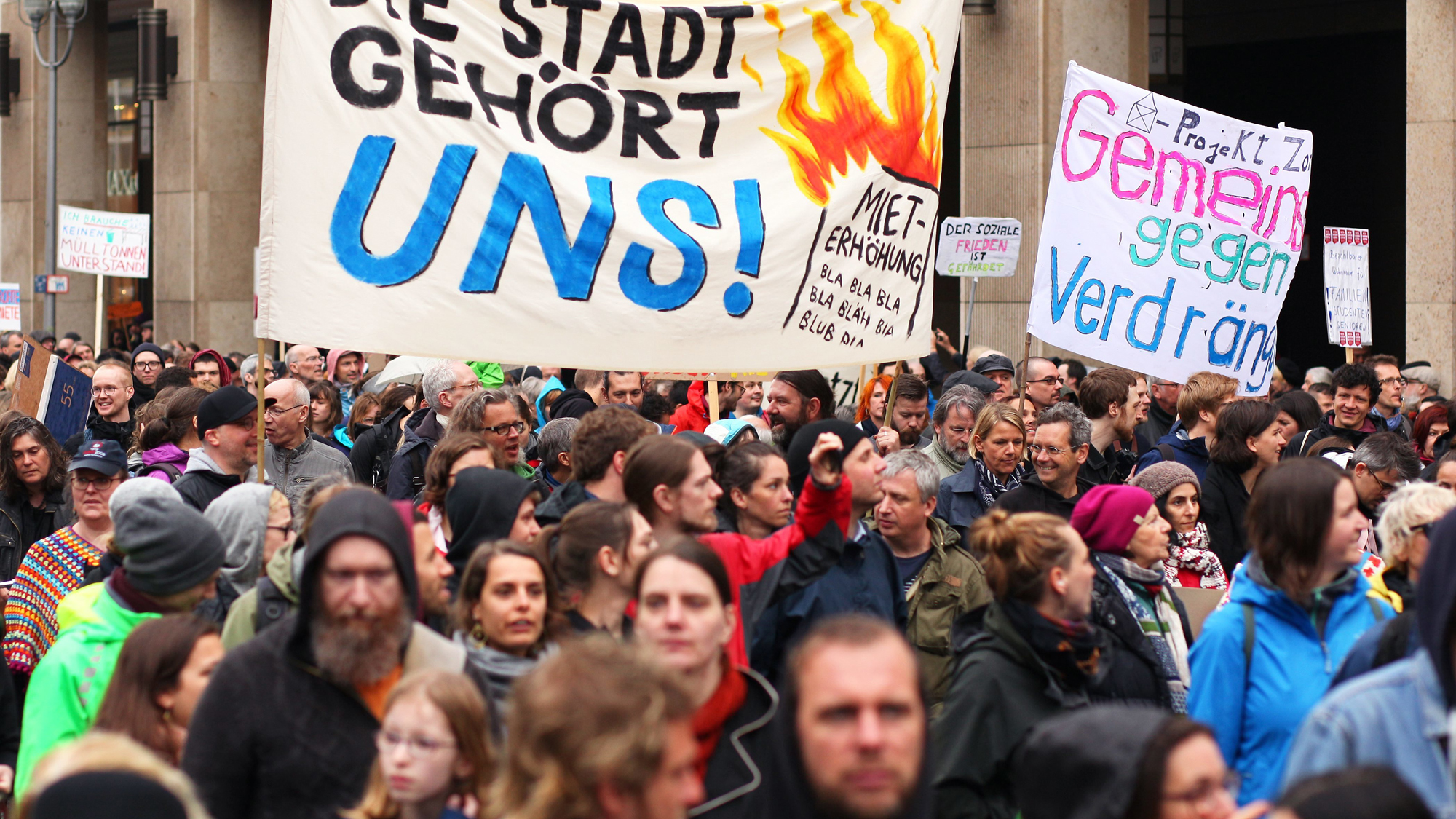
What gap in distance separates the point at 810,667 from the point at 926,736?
0.25 metres

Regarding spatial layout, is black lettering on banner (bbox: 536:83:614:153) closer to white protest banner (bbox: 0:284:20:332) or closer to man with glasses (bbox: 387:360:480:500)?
man with glasses (bbox: 387:360:480:500)

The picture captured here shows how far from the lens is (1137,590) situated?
5.08m

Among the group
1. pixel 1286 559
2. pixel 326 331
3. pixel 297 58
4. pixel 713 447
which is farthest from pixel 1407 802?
pixel 297 58

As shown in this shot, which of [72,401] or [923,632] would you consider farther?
[72,401]

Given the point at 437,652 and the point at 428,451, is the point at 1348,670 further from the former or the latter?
the point at 428,451

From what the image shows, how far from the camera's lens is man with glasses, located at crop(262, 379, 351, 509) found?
26.2ft

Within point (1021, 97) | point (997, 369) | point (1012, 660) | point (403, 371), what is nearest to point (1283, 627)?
point (1012, 660)

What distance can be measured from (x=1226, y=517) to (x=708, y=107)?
3.15 m

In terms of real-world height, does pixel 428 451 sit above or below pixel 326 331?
below

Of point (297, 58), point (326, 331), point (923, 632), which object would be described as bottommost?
point (923, 632)

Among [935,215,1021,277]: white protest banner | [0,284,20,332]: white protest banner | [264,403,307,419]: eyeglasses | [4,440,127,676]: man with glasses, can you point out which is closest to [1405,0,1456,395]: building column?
[935,215,1021,277]: white protest banner

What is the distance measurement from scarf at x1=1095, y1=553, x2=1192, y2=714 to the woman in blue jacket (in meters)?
0.76

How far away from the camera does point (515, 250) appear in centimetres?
650

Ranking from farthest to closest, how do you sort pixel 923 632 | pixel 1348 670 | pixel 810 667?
pixel 923 632 → pixel 1348 670 → pixel 810 667
